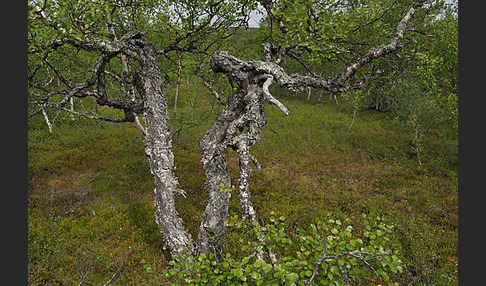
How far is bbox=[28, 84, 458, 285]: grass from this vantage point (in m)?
6.98

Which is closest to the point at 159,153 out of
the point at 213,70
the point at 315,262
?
the point at 213,70

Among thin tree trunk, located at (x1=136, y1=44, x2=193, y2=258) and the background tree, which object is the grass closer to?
thin tree trunk, located at (x1=136, y1=44, x2=193, y2=258)

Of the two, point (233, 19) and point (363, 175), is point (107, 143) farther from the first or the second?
point (363, 175)

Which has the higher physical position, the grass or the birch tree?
the birch tree

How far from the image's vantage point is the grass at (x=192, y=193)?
22.9ft

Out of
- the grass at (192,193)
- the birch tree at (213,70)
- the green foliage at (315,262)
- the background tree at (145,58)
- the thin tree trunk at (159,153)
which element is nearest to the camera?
the green foliage at (315,262)

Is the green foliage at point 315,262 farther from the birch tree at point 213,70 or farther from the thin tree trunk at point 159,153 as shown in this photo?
the thin tree trunk at point 159,153

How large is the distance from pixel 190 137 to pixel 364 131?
16.0 metres

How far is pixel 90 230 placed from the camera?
819 centimetres

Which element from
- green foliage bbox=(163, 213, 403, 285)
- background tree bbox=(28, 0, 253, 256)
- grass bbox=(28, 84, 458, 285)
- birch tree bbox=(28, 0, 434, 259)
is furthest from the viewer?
grass bbox=(28, 84, 458, 285)

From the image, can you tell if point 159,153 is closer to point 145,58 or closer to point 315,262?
point 145,58

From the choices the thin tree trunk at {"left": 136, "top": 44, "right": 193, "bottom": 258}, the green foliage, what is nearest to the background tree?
the thin tree trunk at {"left": 136, "top": 44, "right": 193, "bottom": 258}

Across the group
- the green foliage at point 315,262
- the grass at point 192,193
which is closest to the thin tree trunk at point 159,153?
the grass at point 192,193

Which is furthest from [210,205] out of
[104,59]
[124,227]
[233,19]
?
[233,19]
